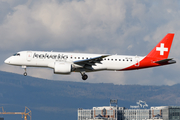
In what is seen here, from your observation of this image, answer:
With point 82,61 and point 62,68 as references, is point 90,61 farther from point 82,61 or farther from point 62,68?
point 62,68

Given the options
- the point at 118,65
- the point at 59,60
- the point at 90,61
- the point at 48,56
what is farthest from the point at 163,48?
the point at 48,56

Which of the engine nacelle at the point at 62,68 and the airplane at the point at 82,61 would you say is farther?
the airplane at the point at 82,61

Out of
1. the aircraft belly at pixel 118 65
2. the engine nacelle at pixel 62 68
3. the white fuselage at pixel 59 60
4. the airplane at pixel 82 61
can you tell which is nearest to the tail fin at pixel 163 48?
the airplane at pixel 82 61

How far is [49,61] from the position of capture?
64438 millimetres

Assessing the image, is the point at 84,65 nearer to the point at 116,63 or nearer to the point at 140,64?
the point at 116,63

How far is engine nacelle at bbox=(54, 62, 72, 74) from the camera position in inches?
2491

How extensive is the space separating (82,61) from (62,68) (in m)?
3.42

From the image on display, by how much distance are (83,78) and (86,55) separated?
3.93m

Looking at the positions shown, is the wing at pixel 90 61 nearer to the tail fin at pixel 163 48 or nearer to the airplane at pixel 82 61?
the airplane at pixel 82 61

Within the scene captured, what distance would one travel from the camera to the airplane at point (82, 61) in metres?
64.0

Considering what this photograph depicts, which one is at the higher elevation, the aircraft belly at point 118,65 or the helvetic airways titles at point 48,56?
the helvetic airways titles at point 48,56

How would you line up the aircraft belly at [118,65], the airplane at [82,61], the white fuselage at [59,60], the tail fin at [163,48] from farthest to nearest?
the tail fin at [163,48] → the aircraft belly at [118,65] → the white fuselage at [59,60] → the airplane at [82,61]

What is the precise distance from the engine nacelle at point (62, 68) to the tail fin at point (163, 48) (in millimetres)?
15315

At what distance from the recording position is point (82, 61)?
6369 cm
